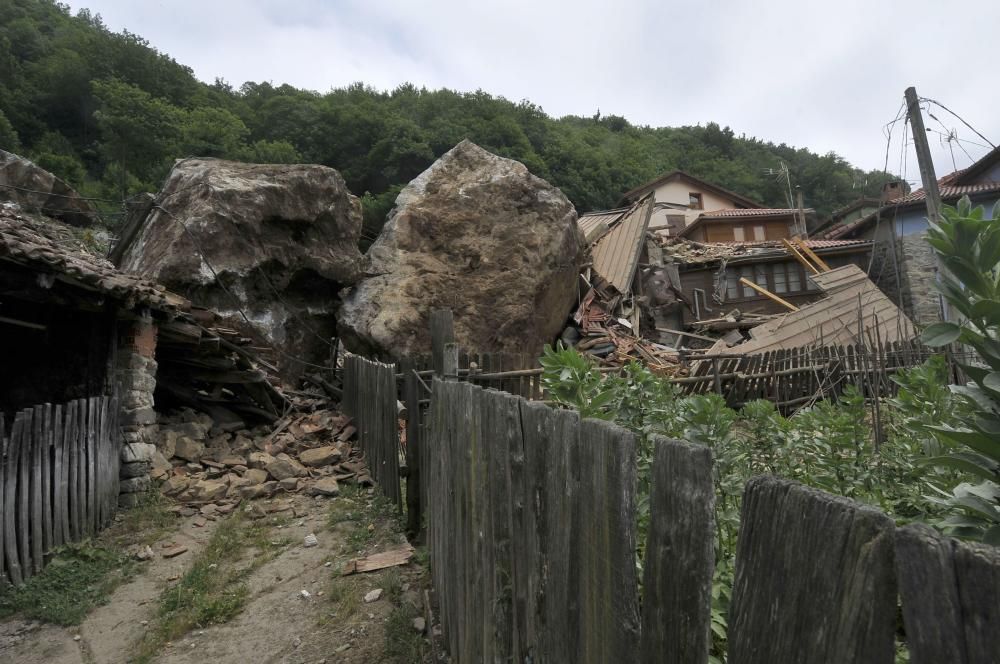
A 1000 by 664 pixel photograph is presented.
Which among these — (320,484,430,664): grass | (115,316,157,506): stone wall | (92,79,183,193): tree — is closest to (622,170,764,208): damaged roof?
(92,79,183,193): tree

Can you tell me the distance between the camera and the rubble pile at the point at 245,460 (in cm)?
664

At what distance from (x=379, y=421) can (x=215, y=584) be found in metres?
2.21

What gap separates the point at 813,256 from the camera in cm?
2005

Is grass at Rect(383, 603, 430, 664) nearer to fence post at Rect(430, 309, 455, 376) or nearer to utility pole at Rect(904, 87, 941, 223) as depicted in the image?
fence post at Rect(430, 309, 455, 376)

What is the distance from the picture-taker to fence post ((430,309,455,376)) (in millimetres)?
4359

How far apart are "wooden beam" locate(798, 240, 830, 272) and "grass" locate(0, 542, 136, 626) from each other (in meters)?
20.8

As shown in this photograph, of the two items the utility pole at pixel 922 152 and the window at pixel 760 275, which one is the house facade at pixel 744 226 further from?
the utility pole at pixel 922 152

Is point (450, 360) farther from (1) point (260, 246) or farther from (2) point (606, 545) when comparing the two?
(1) point (260, 246)

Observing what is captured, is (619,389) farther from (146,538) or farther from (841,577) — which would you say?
(146,538)

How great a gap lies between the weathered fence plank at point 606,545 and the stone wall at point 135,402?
6336 mm

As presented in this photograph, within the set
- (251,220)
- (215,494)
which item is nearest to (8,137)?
(251,220)

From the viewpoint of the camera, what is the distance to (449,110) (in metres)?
40.0

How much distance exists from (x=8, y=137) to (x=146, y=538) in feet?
102

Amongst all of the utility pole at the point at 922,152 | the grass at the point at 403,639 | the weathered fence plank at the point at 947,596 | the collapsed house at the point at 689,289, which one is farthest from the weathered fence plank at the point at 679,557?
the collapsed house at the point at 689,289
